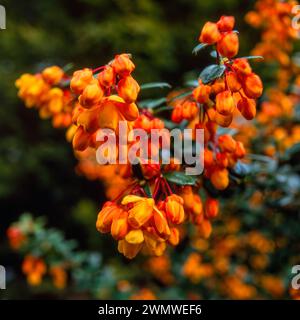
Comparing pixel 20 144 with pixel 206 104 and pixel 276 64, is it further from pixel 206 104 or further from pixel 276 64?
pixel 206 104

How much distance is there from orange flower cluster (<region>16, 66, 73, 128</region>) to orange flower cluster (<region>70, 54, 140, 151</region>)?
0.35 m

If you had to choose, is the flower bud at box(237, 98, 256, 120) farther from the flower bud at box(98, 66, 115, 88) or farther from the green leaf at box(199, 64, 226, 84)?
the flower bud at box(98, 66, 115, 88)

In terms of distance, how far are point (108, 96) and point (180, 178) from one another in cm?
23

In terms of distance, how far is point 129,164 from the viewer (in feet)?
3.16

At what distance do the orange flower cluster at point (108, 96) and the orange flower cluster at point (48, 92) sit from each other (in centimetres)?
35

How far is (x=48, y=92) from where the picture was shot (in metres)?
1.28

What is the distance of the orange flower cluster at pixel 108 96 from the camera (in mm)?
855

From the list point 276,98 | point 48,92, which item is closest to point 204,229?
point 48,92

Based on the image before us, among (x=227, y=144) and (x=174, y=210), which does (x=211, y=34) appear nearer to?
(x=227, y=144)

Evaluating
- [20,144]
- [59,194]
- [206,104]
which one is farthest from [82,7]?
[206,104]

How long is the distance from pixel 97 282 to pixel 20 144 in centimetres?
213

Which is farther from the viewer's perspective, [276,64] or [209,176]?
[276,64]

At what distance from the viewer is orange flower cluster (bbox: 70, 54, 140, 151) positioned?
86 centimetres

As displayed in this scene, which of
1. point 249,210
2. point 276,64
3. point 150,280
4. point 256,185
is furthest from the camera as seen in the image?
point 150,280
